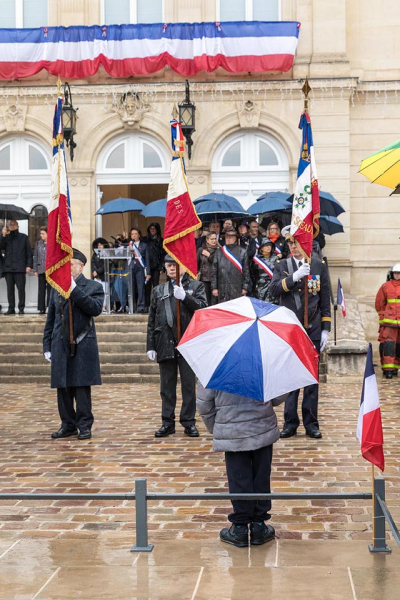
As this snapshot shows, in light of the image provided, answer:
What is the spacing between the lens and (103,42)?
806 inches

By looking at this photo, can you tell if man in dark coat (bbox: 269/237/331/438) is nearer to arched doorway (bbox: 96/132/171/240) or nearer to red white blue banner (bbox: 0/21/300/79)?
red white blue banner (bbox: 0/21/300/79)

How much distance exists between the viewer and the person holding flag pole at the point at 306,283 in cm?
919

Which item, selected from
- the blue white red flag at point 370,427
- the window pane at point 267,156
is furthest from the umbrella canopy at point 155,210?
the blue white red flag at point 370,427

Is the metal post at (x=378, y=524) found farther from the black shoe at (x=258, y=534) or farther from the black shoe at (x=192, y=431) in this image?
the black shoe at (x=192, y=431)

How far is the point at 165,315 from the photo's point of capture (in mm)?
9648

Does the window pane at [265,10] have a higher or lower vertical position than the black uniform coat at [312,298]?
higher

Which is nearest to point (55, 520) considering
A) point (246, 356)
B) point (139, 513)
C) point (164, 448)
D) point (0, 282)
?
point (139, 513)

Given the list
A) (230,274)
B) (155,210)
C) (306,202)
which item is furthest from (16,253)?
(306,202)

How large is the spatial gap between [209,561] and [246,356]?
127 cm

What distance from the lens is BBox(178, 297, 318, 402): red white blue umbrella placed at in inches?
198

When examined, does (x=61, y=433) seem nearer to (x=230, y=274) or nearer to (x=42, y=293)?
(x=230, y=274)

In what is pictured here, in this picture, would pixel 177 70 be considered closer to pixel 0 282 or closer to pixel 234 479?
pixel 0 282

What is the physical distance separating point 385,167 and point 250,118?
1349 centimetres

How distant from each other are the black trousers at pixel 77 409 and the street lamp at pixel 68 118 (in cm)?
1179
